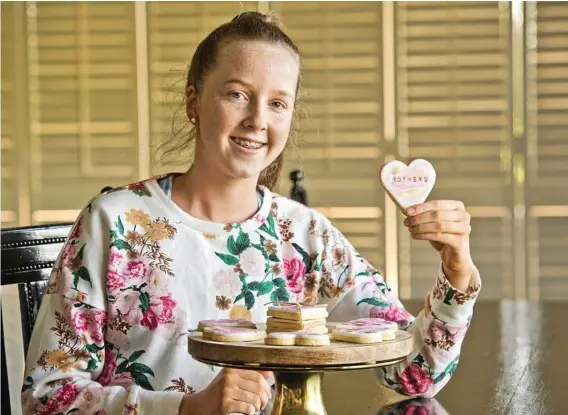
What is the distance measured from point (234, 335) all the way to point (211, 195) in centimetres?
42

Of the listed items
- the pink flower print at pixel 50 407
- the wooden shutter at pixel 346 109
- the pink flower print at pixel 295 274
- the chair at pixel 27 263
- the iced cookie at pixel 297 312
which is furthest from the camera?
the wooden shutter at pixel 346 109

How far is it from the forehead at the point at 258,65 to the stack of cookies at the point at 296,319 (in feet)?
1.22

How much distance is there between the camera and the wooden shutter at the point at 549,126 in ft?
13.5

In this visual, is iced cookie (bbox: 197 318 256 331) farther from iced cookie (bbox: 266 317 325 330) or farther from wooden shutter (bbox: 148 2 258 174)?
wooden shutter (bbox: 148 2 258 174)

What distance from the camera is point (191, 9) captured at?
4340 millimetres

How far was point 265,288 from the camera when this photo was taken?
1.55 meters

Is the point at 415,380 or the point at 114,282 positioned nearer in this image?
the point at 114,282

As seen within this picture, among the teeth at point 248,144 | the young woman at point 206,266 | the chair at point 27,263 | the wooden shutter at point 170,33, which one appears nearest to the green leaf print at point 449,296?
the young woman at point 206,266

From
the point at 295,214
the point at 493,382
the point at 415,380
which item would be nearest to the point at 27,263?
the point at 295,214

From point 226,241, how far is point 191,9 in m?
2.95

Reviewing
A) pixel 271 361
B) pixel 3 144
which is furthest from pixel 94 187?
pixel 271 361

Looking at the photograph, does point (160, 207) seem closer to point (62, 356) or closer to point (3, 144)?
point (62, 356)

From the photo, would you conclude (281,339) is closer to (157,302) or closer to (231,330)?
(231,330)

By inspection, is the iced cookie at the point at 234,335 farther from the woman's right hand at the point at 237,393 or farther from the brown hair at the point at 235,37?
the brown hair at the point at 235,37
